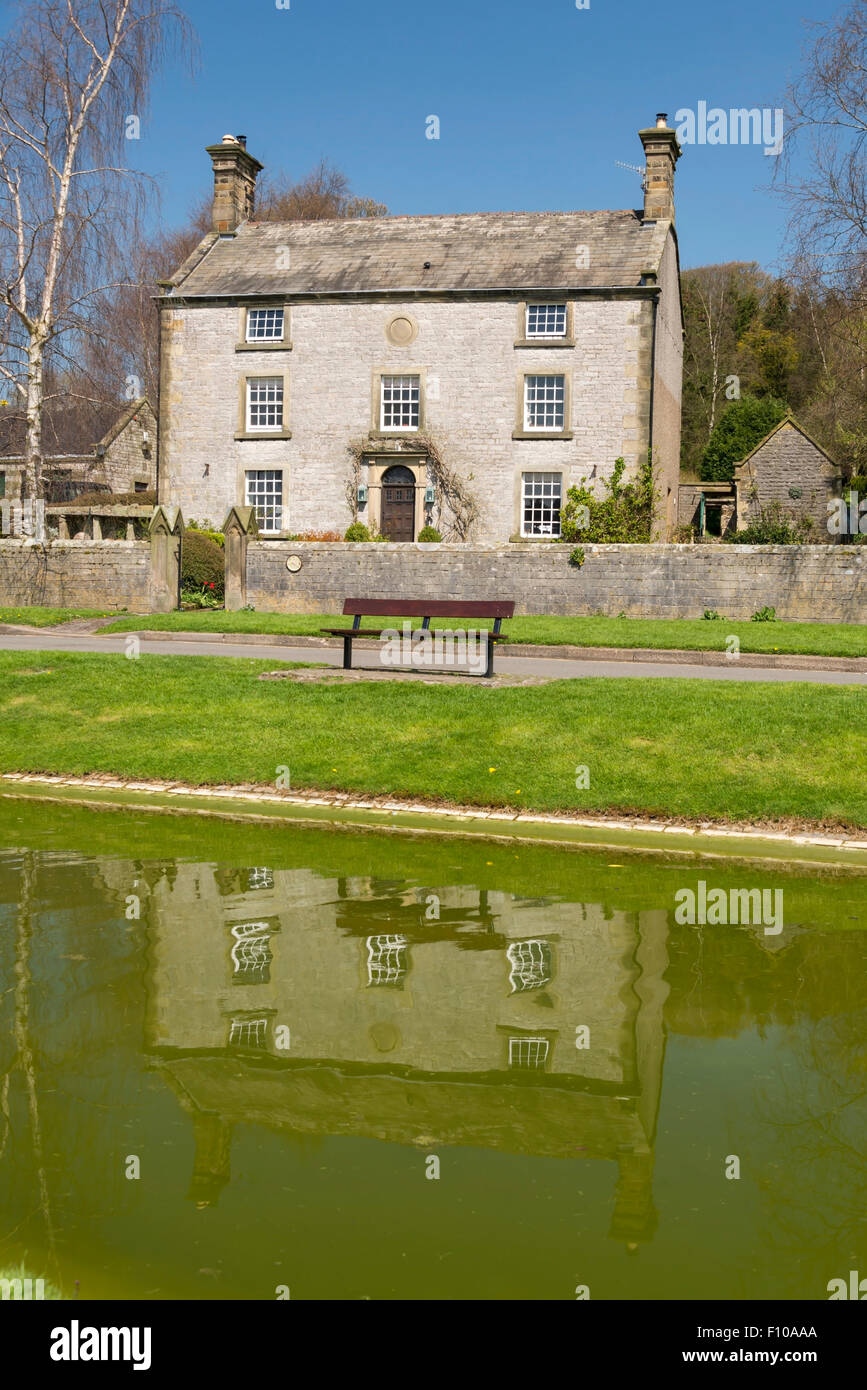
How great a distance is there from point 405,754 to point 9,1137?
772 cm

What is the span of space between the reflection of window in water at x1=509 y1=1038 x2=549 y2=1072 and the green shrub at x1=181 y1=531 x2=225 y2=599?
25.2 metres

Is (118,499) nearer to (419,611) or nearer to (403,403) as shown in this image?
(403,403)

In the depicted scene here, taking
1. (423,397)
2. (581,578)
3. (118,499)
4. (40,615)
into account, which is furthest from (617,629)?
(118,499)

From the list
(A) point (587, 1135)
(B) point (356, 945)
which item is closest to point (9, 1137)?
(A) point (587, 1135)

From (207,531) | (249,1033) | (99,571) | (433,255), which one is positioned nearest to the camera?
(249,1033)

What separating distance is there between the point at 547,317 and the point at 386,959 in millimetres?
31304

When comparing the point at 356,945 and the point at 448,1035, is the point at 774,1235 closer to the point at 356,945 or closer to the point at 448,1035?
the point at 448,1035

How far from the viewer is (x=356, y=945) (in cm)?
695

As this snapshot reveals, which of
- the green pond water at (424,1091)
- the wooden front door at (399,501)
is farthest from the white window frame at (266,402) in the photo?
the green pond water at (424,1091)

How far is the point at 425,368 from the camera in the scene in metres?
36.2

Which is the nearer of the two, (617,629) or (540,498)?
(617,629)

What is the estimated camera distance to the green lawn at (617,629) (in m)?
21.3

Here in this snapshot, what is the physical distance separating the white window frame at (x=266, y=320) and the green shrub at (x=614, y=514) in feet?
35.6
